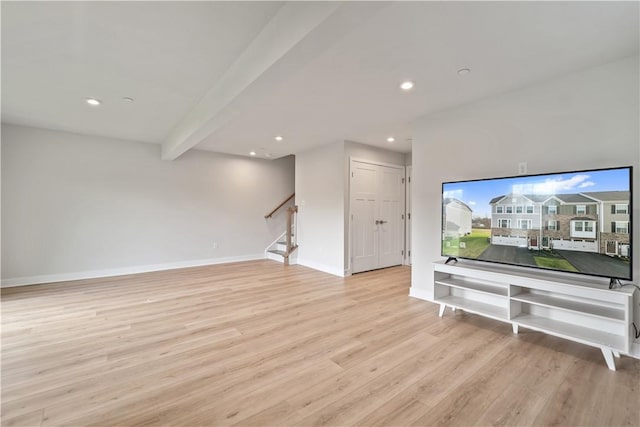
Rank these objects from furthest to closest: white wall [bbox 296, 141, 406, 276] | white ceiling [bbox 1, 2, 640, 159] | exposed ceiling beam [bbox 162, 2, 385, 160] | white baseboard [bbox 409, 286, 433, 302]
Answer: white wall [bbox 296, 141, 406, 276], white baseboard [bbox 409, 286, 433, 302], white ceiling [bbox 1, 2, 640, 159], exposed ceiling beam [bbox 162, 2, 385, 160]

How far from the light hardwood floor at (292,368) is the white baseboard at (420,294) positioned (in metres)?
0.14

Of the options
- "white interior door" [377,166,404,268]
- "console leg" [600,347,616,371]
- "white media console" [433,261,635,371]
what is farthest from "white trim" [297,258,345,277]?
"console leg" [600,347,616,371]

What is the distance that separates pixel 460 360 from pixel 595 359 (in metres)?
1.08

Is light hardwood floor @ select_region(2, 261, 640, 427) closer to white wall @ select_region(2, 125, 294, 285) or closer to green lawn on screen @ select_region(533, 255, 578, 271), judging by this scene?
green lawn on screen @ select_region(533, 255, 578, 271)

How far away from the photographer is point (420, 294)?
3.71 metres

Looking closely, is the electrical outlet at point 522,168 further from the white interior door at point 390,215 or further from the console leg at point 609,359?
the white interior door at point 390,215

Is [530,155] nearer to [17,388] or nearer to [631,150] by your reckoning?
[631,150]

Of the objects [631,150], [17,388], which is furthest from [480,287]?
[17,388]

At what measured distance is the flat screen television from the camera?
2164 mm

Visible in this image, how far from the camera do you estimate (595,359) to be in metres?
2.20

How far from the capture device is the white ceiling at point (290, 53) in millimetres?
1784

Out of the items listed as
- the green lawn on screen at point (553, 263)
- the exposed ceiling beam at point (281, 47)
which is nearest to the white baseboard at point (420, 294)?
the green lawn on screen at point (553, 263)

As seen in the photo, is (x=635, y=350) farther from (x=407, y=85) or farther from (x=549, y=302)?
(x=407, y=85)

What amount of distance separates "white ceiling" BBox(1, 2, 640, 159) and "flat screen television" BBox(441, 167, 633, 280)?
1.04 metres
